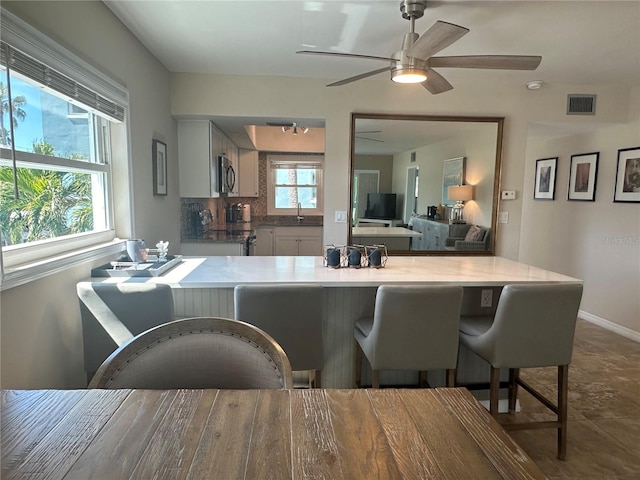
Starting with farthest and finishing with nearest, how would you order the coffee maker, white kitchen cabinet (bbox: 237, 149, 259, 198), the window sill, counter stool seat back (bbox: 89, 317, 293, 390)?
white kitchen cabinet (bbox: 237, 149, 259, 198) < the coffee maker < the window sill < counter stool seat back (bbox: 89, 317, 293, 390)

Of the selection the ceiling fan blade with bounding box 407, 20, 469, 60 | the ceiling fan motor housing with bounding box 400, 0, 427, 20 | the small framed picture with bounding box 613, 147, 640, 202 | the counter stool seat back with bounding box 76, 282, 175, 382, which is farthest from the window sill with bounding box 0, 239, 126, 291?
the small framed picture with bounding box 613, 147, 640, 202

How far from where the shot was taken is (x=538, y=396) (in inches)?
87.0

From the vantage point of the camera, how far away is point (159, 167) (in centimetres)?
314

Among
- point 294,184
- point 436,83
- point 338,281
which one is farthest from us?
point 294,184

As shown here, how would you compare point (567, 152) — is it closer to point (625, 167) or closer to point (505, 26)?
point (625, 167)

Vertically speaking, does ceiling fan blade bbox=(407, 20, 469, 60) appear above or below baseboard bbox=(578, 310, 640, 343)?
above

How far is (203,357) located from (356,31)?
2296mm

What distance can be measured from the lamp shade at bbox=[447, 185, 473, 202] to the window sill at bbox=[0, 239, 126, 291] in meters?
3.10

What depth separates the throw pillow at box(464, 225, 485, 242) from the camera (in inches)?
154

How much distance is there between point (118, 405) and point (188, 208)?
336cm

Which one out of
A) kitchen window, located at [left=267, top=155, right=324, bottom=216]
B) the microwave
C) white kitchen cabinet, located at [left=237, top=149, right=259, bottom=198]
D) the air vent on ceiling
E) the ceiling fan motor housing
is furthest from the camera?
kitchen window, located at [left=267, top=155, right=324, bottom=216]

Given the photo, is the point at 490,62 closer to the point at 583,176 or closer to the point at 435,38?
the point at 435,38

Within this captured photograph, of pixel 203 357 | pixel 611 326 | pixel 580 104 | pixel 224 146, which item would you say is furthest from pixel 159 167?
pixel 611 326

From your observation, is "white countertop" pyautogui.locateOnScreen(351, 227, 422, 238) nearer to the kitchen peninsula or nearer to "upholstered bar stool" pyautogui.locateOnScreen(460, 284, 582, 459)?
the kitchen peninsula
